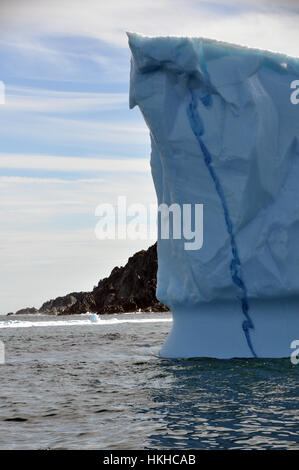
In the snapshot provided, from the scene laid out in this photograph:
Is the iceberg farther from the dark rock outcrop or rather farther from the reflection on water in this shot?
the dark rock outcrop

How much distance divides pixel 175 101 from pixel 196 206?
206cm

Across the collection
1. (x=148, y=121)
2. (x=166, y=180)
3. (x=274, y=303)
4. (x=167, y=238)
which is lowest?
(x=274, y=303)

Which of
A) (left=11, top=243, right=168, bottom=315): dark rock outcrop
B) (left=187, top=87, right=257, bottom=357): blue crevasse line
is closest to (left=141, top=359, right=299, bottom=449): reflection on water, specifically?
(left=187, top=87, right=257, bottom=357): blue crevasse line

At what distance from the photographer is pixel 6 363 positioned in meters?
17.0

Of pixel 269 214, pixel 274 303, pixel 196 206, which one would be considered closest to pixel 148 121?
pixel 196 206

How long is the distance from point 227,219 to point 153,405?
4.82 m

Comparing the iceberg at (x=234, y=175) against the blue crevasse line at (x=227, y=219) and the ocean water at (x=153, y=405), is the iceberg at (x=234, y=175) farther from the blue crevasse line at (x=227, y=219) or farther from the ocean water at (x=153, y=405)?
the ocean water at (x=153, y=405)

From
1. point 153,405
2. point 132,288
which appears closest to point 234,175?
point 153,405

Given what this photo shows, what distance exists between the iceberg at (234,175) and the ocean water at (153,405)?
0.82 meters

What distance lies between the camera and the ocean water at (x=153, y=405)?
26.5 feet

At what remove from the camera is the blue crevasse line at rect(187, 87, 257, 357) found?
45.1 feet

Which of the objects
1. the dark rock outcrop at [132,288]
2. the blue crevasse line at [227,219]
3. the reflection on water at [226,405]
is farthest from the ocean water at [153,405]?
the dark rock outcrop at [132,288]

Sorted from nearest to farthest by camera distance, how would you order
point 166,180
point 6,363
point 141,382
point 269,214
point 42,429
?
point 42,429 → point 141,382 → point 269,214 → point 166,180 → point 6,363

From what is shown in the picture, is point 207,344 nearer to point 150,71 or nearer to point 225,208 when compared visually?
point 225,208
